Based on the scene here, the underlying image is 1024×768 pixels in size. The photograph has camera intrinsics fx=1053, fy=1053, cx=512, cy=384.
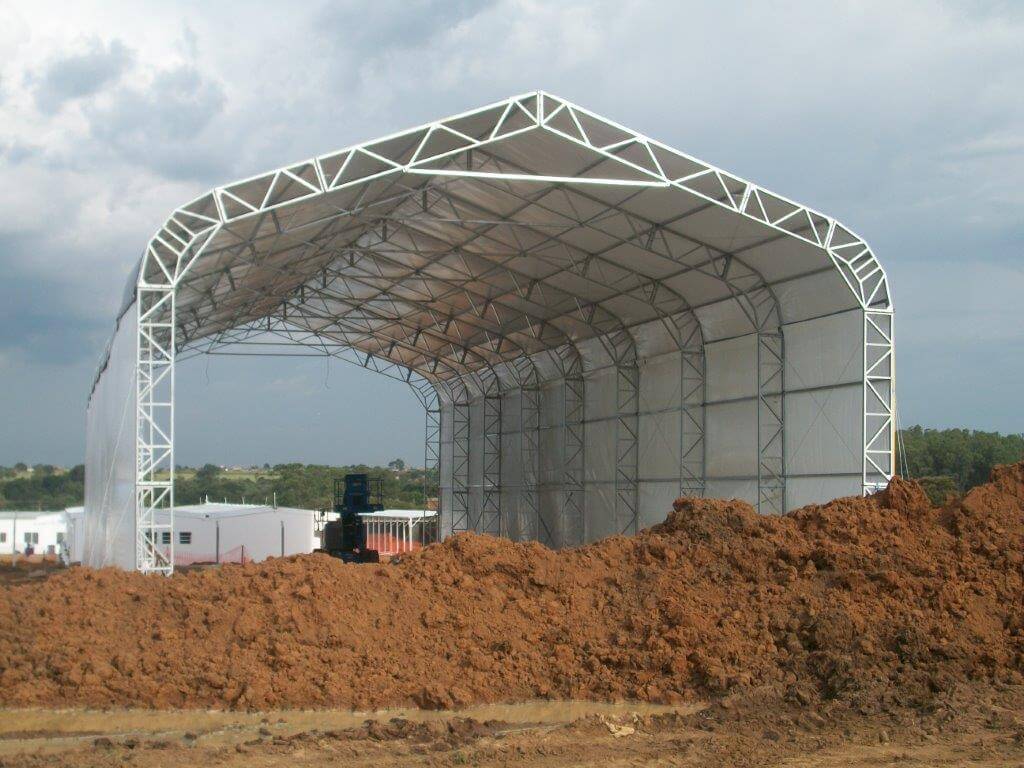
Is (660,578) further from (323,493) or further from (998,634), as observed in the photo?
(323,493)

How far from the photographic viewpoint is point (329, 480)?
10331 centimetres

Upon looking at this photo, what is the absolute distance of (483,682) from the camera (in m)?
13.1

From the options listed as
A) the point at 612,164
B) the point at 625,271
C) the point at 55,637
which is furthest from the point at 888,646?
the point at 625,271

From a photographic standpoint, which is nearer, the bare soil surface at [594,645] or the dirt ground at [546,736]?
the dirt ground at [546,736]

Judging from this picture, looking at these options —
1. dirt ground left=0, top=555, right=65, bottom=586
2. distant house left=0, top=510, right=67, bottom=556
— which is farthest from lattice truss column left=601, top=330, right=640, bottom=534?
distant house left=0, top=510, right=67, bottom=556

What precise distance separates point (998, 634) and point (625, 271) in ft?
57.2

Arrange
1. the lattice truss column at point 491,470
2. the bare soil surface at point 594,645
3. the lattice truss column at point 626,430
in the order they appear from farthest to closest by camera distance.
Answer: the lattice truss column at point 491,470, the lattice truss column at point 626,430, the bare soil surface at point 594,645

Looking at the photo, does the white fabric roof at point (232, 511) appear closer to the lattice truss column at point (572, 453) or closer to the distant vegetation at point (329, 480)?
the distant vegetation at point (329, 480)

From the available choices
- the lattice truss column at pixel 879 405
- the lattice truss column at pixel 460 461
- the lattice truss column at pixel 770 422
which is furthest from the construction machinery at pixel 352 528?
the lattice truss column at pixel 879 405

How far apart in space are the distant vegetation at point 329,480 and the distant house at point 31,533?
4.97 m

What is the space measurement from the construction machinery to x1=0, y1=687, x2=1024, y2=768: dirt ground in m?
20.6

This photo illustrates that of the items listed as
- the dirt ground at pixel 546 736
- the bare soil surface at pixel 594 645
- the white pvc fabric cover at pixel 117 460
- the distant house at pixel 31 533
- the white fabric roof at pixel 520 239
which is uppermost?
the white fabric roof at pixel 520 239

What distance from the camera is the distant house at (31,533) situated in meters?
67.2

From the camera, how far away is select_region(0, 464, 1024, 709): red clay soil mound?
1271cm
